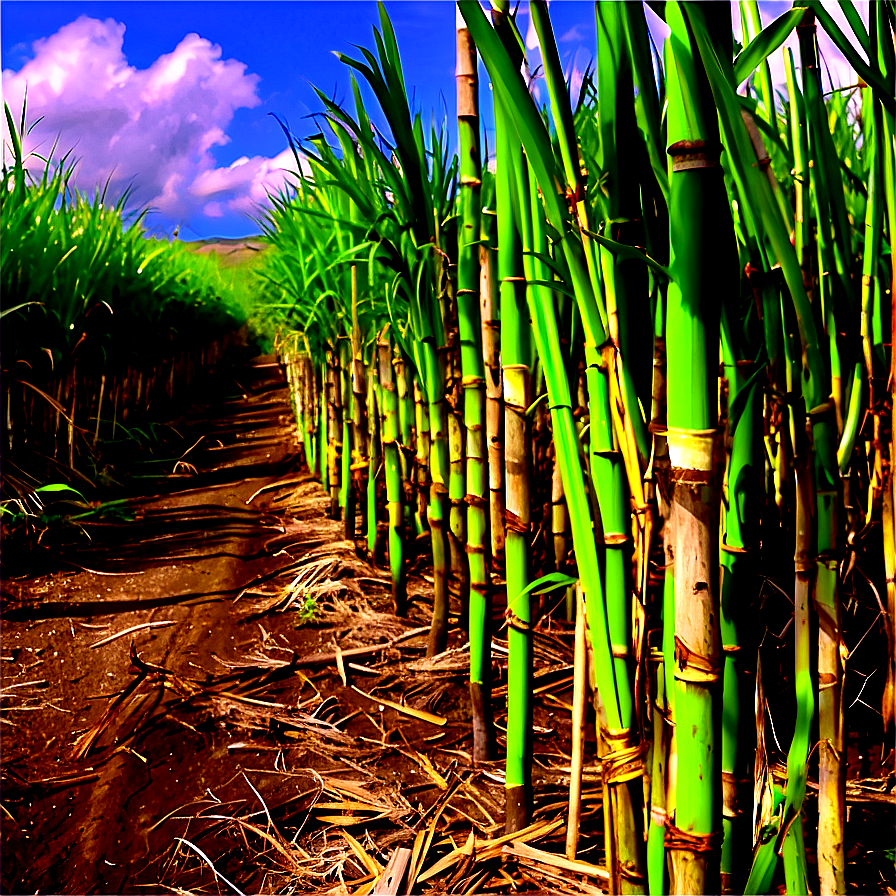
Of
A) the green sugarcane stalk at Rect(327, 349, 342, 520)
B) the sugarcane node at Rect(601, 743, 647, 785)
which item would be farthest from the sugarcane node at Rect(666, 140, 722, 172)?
the green sugarcane stalk at Rect(327, 349, 342, 520)

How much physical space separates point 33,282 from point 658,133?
2.85m

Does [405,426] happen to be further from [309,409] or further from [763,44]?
[763,44]

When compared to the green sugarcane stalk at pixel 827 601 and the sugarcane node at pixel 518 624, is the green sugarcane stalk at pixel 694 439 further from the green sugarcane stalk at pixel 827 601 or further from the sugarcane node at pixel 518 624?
the sugarcane node at pixel 518 624

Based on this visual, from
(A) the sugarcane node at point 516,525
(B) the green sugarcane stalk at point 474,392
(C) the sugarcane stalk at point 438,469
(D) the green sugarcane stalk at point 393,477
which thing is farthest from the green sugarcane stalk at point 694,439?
(D) the green sugarcane stalk at point 393,477

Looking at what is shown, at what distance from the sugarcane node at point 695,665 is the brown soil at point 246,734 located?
51cm

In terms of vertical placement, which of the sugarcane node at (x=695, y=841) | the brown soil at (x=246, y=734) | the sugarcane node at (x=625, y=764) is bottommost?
the brown soil at (x=246, y=734)

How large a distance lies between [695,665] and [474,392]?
69 centimetres

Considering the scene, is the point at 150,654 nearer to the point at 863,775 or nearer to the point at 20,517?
the point at 20,517

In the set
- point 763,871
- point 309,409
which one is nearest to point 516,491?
point 763,871

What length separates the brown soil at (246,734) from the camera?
3.58 ft

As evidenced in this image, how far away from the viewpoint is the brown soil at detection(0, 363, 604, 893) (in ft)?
3.58

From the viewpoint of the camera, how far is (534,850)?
979 millimetres

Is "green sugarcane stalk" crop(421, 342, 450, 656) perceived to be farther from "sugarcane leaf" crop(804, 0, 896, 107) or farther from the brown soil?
"sugarcane leaf" crop(804, 0, 896, 107)

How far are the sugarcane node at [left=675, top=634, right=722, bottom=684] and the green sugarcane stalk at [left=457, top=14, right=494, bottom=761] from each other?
0.58 m
